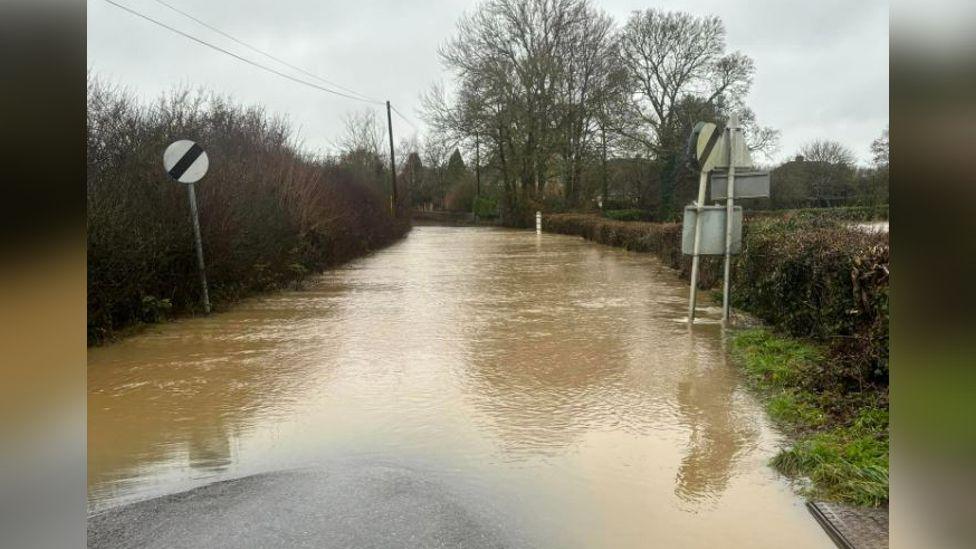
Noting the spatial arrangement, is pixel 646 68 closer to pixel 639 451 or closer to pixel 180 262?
pixel 180 262

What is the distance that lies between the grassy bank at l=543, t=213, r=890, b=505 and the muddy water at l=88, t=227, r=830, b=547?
0.85ft

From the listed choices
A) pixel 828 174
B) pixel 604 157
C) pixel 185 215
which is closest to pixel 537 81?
pixel 604 157

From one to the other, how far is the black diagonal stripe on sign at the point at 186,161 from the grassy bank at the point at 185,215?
56cm

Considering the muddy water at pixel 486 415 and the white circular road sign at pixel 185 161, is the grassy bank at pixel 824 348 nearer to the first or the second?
the muddy water at pixel 486 415

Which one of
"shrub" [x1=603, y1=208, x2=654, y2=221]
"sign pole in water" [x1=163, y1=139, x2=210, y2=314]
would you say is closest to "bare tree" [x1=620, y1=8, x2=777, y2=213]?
"shrub" [x1=603, y1=208, x2=654, y2=221]

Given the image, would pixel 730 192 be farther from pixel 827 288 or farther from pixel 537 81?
pixel 537 81

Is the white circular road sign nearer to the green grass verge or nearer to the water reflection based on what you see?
the water reflection

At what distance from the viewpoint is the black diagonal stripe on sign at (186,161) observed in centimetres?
944

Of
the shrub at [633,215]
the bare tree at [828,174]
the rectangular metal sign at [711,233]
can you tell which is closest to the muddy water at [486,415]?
the rectangular metal sign at [711,233]

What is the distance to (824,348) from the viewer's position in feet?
22.4

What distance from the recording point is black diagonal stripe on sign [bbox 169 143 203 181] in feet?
31.0

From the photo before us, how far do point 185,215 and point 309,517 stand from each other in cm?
785

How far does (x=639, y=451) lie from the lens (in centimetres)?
470
